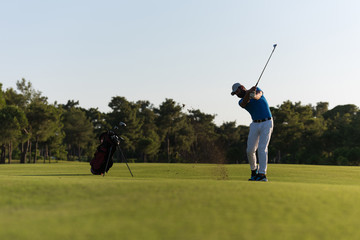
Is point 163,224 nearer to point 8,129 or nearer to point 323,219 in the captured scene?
point 323,219

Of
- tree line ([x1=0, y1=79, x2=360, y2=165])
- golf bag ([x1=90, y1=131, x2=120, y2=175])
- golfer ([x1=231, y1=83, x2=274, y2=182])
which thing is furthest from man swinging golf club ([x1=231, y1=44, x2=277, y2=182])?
tree line ([x1=0, y1=79, x2=360, y2=165])

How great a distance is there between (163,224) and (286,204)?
96.4 inches

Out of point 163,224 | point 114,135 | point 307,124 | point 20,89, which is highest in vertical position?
point 20,89

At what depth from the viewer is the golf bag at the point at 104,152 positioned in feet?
50.1

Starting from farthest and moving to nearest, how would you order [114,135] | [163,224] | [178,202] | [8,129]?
[8,129] < [114,135] < [178,202] < [163,224]

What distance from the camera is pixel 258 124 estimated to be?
12.3 m

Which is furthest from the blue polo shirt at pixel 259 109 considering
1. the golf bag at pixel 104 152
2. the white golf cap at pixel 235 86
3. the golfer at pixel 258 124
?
the golf bag at pixel 104 152

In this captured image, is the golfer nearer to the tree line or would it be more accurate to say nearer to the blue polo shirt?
the blue polo shirt

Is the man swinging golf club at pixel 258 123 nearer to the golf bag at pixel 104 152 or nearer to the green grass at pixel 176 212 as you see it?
the green grass at pixel 176 212

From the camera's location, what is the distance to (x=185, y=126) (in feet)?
295

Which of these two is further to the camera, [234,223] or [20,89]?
[20,89]

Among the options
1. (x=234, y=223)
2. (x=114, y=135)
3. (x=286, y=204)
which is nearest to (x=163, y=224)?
(x=234, y=223)

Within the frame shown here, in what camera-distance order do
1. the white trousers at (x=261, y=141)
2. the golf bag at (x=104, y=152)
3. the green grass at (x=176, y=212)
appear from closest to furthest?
1. the green grass at (x=176, y=212)
2. the white trousers at (x=261, y=141)
3. the golf bag at (x=104, y=152)

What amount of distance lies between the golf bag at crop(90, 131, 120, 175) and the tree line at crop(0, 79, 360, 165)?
3903cm
